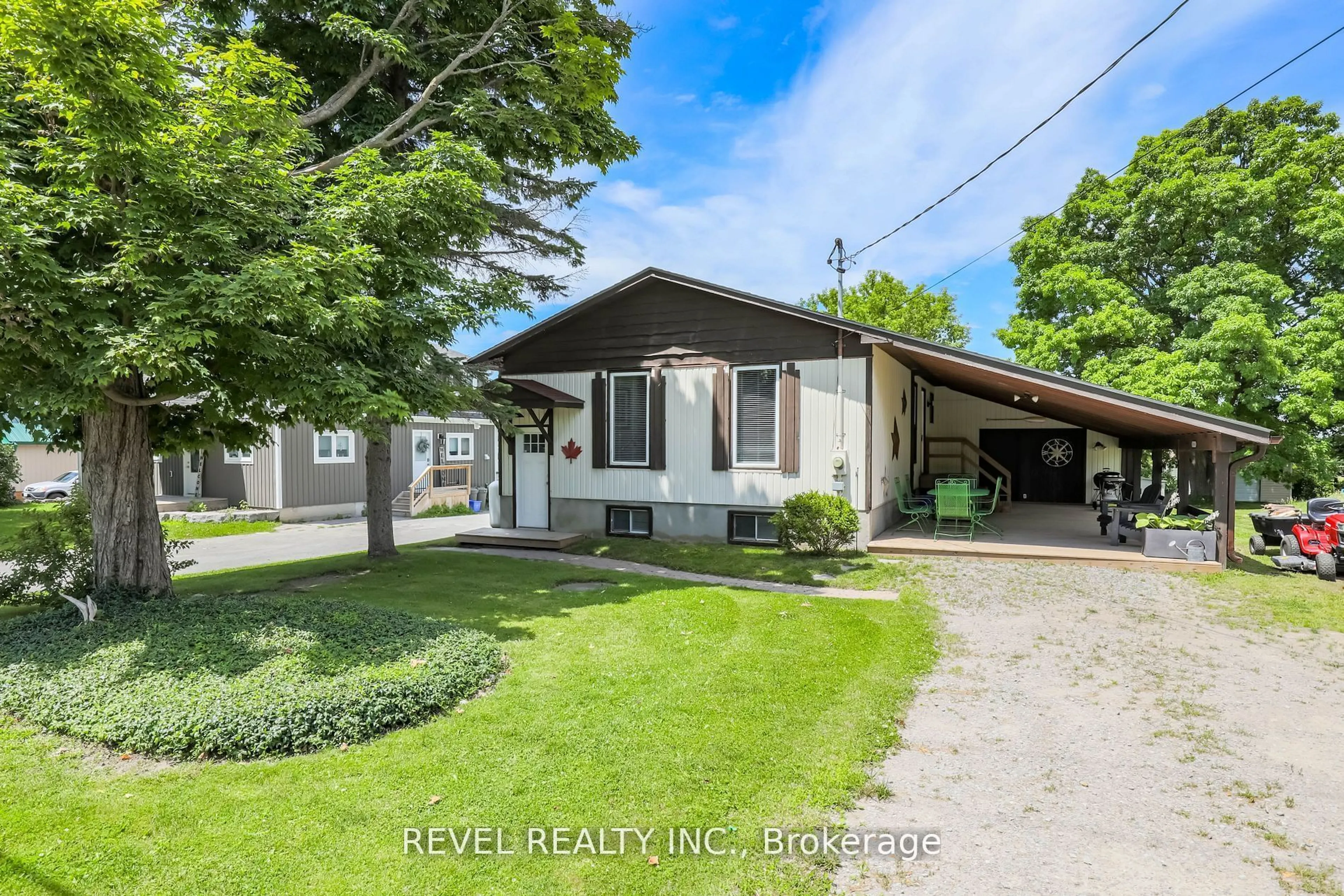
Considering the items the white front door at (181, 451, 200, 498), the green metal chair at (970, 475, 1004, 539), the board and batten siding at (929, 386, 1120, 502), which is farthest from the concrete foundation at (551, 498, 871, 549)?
the white front door at (181, 451, 200, 498)

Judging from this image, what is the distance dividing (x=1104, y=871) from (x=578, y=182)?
1147 centimetres

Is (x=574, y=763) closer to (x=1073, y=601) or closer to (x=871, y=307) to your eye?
(x=1073, y=601)

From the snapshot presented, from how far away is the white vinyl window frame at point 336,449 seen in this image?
1791 cm

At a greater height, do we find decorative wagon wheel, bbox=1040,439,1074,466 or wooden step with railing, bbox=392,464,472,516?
decorative wagon wheel, bbox=1040,439,1074,466

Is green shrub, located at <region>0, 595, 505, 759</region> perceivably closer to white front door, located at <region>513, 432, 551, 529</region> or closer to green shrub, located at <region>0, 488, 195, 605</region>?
green shrub, located at <region>0, 488, 195, 605</region>

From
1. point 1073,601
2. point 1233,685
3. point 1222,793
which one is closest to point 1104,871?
point 1222,793

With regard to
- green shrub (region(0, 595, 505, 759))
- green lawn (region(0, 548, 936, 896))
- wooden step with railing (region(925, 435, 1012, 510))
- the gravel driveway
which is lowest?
the gravel driveway

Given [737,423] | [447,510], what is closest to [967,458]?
[737,423]

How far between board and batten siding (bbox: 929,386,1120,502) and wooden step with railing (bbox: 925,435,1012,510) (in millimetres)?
114

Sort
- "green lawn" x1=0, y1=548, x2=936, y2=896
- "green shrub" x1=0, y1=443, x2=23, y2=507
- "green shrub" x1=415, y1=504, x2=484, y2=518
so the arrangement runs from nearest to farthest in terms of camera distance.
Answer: "green lawn" x1=0, y1=548, x2=936, y2=896 < "green shrub" x1=415, y1=504, x2=484, y2=518 < "green shrub" x1=0, y1=443, x2=23, y2=507

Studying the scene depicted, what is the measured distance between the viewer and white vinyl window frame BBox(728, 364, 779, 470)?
10.8m

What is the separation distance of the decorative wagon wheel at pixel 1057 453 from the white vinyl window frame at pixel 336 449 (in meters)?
19.5

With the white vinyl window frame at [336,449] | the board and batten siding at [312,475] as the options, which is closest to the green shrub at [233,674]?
the board and batten siding at [312,475]

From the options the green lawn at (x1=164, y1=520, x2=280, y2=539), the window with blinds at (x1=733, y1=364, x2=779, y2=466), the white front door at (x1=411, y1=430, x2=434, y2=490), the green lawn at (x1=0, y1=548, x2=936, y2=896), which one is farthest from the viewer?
the white front door at (x1=411, y1=430, x2=434, y2=490)
